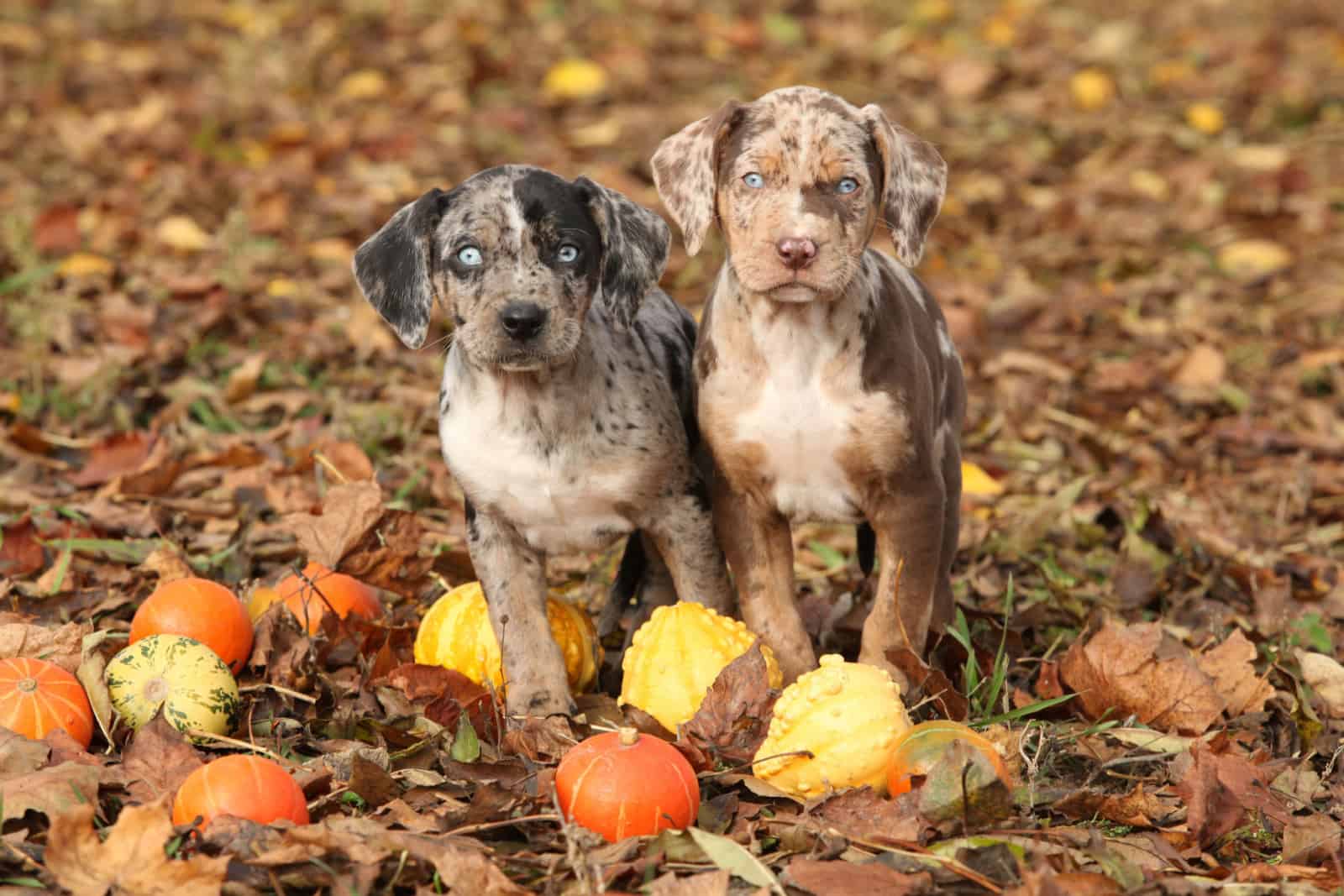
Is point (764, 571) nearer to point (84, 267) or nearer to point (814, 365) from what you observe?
point (814, 365)

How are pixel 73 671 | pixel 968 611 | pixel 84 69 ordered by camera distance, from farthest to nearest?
pixel 84 69, pixel 968 611, pixel 73 671

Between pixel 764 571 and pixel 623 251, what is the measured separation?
42.6 inches

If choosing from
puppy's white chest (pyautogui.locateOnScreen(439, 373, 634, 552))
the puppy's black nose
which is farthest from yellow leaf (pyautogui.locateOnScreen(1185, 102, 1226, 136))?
the puppy's black nose

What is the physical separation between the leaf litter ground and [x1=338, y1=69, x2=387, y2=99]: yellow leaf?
36 mm

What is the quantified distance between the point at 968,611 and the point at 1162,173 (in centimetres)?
632

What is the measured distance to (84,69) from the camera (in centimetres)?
1211

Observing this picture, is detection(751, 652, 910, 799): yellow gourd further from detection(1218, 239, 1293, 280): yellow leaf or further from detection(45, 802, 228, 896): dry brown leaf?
detection(1218, 239, 1293, 280): yellow leaf

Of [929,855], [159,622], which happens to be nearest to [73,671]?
[159,622]

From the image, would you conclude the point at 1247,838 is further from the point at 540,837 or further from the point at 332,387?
the point at 332,387

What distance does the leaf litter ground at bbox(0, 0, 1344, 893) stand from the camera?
392 centimetres

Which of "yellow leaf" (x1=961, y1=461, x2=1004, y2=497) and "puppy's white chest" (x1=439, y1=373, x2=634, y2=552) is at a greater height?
"puppy's white chest" (x1=439, y1=373, x2=634, y2=552)

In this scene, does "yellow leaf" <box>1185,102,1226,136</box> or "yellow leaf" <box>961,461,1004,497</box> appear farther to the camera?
"yellow leaf" <box>1185,102,1226,136</box>

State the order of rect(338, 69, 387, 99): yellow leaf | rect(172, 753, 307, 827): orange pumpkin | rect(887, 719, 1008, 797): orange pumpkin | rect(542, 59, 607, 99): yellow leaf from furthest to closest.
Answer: rect(542, 59, 607, 99): yellow leaf < rect(338, 69, 387, 99): yellow leaf < rect(887, 719, 1008, 797): orange pumpkin < rect(172, 753, 307, 827): orange pumpkin

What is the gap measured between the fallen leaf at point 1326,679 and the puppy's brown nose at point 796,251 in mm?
2080
